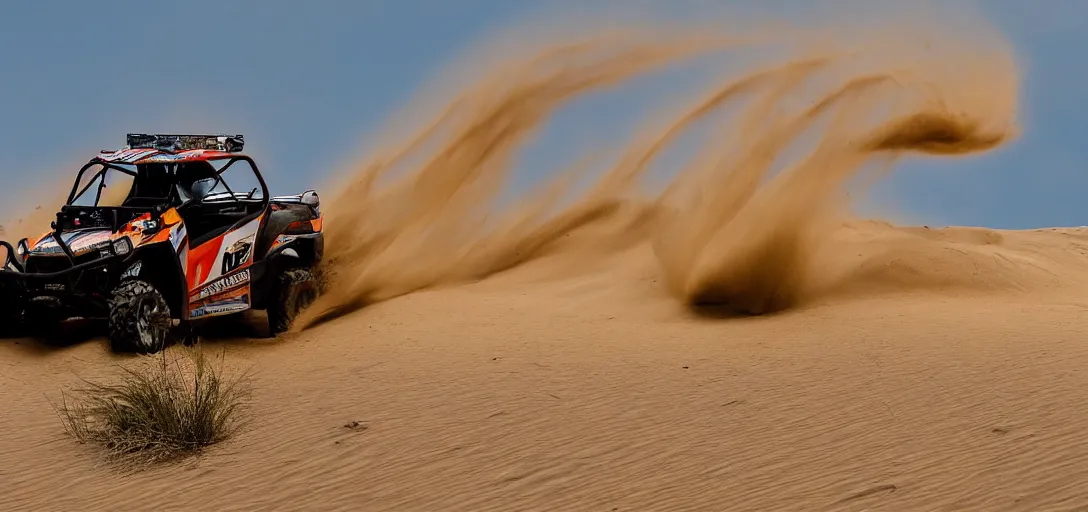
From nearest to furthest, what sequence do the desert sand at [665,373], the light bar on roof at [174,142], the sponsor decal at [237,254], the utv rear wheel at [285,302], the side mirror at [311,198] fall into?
the desert sand at [665,373]
the sponsor decal at [237,254]
the light bar on roof at [174,142]
the utv rear wheel at [285,302]
the side mirror at [311,198]

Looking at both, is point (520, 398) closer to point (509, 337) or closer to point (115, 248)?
point (509, 337)

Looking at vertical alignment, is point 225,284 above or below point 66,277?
below

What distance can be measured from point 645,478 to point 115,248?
6.24 meters

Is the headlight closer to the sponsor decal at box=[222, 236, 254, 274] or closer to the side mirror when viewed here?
the sponsor decal at box=[222, 236, 254, 274]

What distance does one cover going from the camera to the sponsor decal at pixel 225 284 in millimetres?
10812

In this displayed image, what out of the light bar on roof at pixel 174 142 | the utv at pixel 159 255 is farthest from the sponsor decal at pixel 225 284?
the light bar on roof at pixel 174 142

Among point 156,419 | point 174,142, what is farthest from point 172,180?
point 156,419

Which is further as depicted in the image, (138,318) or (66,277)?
(66,277)

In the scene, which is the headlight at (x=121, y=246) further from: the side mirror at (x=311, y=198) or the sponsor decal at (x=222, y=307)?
the side mirror at (x=311, y=198)

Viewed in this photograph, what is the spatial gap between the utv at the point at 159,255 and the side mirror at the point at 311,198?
48cm

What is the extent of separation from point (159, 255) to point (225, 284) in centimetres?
87

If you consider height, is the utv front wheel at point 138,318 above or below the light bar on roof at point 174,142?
below

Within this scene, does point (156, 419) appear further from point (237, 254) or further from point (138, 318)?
point (237, 254)

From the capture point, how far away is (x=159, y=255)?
414 inches
